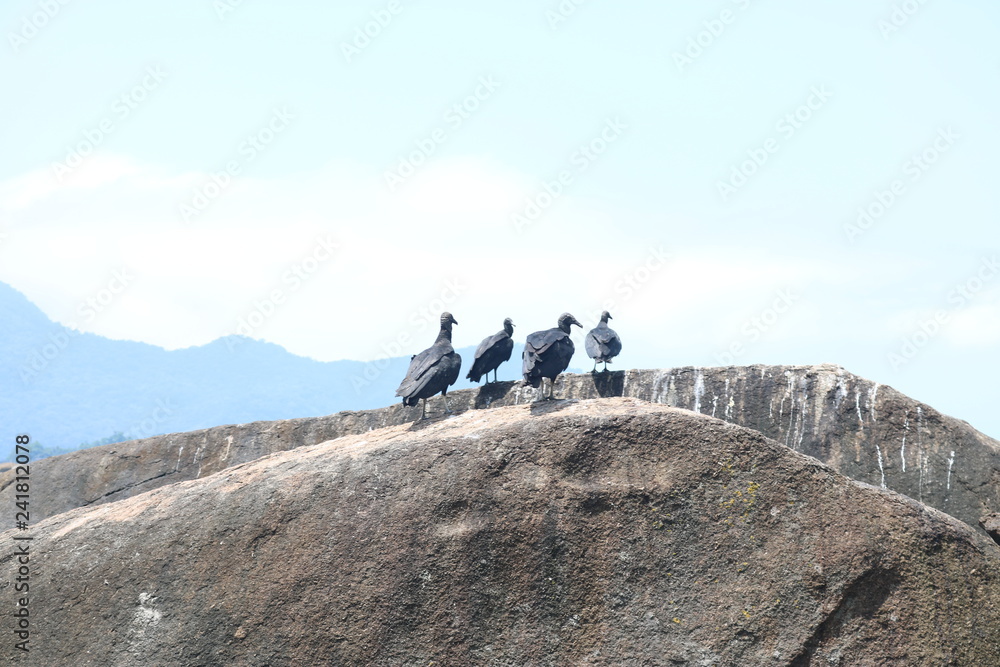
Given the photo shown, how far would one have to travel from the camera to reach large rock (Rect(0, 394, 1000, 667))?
945 centimetres

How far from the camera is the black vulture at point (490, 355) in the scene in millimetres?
16812

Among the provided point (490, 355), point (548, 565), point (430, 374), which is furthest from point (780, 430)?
point (548, 565)

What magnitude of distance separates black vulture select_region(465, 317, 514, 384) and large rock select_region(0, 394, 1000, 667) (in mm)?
5474

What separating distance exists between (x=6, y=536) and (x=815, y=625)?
9.94m

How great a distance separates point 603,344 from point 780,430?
3.41 meters

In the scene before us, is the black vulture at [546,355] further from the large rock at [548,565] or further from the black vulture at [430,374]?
the large rock at [548,565]

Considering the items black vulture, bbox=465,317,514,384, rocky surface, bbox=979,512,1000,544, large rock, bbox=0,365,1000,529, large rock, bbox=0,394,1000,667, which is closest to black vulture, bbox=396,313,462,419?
black vulture, bbox=465,317,514,384

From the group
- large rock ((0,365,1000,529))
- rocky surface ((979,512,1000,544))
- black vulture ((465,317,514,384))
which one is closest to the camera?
rocky surface ((979,512,1000,544))

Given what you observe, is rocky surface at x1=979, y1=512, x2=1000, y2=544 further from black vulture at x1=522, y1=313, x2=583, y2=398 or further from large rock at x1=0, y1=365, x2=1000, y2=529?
black vulture at x1=522, y1=313, x2=583, y2=398

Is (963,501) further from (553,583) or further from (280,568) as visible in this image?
(280,568)

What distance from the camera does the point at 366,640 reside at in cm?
1001

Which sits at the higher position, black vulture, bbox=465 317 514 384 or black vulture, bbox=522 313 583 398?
black vulture, bbox=465 317 514 384

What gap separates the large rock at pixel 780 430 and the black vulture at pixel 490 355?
36 cm

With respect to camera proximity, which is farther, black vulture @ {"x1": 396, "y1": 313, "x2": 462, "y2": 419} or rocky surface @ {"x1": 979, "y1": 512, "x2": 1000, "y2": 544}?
black vulture @ {"x1": 396, "y1": 313, "x2": 462, "y2": 419}
